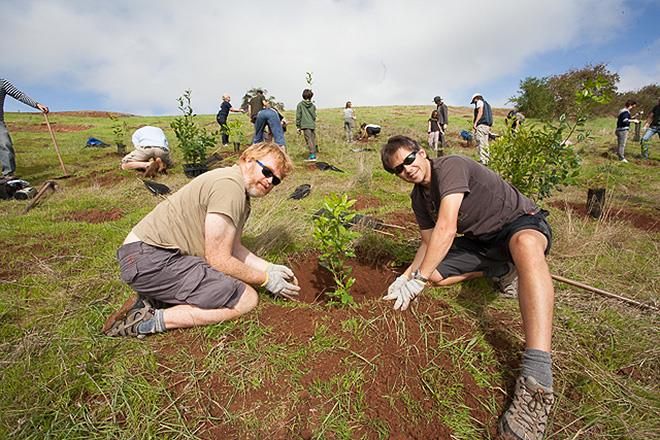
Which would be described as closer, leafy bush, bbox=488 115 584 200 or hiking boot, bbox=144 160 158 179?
leafy bush, bbox=488 115 584 200

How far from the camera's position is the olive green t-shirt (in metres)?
1.98

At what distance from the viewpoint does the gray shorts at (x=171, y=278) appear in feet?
6.61

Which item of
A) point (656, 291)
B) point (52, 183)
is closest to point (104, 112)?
point (52, 183)

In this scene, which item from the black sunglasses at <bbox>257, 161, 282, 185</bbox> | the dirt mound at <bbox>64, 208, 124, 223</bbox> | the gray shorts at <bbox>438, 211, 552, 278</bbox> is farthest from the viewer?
the dirt mound at <bbox>64, 208, 124, 223</bbox>

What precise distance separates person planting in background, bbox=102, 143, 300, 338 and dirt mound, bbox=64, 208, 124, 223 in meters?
3.05

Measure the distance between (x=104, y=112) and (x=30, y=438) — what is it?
39.1m

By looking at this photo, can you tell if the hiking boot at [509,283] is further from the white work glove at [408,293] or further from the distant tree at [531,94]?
the distant tree at [531,94]

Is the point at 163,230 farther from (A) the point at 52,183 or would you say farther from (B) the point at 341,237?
(A) the point at 52,183

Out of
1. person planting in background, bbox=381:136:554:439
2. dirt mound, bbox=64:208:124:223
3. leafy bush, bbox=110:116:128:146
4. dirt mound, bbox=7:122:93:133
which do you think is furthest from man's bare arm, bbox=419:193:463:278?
dirt mound, bbox=7:122:93:133

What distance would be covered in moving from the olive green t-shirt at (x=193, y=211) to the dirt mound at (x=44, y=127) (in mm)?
22666

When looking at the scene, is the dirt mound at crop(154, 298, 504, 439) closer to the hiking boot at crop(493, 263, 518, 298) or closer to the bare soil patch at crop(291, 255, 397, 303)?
the bare soil patch at crop(291, 255, 397, 303)

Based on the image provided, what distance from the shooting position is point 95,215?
465cm

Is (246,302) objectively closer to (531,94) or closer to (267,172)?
(267,172)

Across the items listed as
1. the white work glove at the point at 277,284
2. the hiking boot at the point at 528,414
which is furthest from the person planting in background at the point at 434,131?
the hiking boot at the point at 528,414
